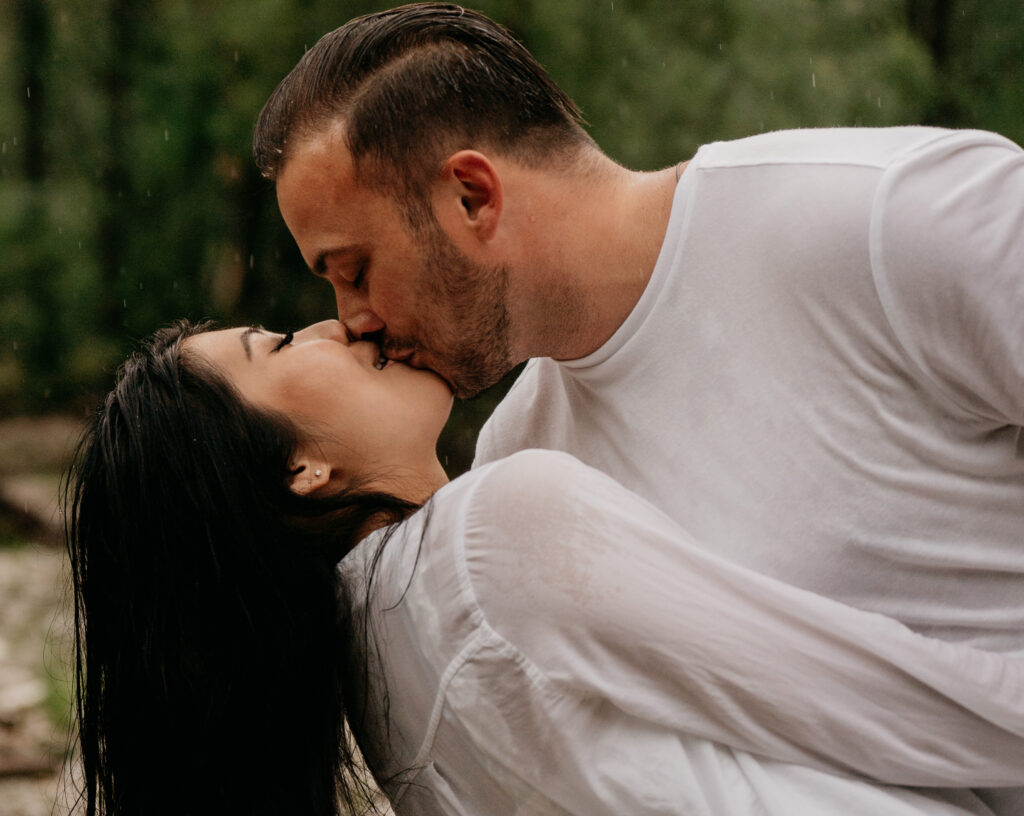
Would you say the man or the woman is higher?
the man

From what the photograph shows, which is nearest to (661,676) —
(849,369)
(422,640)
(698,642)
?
(698,642)

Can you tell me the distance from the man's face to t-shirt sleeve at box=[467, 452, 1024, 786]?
0.57 m

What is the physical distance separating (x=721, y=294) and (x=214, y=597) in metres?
0.98

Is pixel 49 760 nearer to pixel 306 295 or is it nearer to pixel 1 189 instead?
pixel 306 295

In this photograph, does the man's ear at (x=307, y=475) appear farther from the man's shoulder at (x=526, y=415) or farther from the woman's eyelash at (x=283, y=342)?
the man's shoulder at (x=526, y=415)

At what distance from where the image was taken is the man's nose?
224 cm

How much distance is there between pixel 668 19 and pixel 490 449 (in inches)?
182

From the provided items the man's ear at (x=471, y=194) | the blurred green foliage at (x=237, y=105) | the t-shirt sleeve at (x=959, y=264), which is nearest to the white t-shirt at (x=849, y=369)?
the t-shirt sleeve at (x=959, y=264)

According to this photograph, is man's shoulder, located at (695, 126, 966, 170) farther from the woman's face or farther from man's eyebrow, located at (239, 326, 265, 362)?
man's eyebrow, located at (239, 326, 265, 362)

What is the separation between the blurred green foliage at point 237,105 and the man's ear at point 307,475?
15.3 ft

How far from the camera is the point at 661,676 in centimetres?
164

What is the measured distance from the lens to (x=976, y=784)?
1755 millimetres

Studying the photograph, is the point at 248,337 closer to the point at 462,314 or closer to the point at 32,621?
the point at 462,314

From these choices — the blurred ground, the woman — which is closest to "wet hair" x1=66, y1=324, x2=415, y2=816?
the woman
